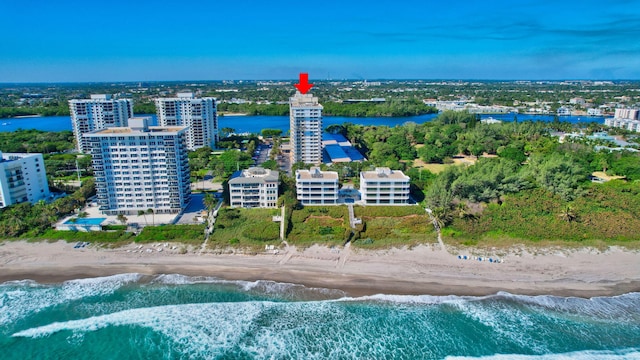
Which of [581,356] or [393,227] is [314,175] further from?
[581,356]

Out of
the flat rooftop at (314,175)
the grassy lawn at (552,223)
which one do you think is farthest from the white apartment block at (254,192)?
the grassy lawn at (552,223)

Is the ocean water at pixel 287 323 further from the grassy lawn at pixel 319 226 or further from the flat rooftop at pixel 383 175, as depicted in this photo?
the flat rooftop at pixel 383 175

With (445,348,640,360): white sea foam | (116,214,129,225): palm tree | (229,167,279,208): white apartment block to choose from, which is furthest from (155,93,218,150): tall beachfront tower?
(445,348,640,360): white sea foam

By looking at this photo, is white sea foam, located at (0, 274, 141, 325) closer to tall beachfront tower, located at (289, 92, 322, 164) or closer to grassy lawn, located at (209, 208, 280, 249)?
grassy lawn, located at (209, 208, 280, 249)

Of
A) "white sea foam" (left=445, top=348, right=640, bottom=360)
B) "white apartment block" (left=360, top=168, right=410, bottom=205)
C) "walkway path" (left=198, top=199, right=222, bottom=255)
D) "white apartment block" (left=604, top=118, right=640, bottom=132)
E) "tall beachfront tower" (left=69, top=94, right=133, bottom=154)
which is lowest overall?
"white sea foam" (left=445, top=348, right=640, bottom=360)

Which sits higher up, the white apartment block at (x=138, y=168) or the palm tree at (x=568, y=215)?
the white apartment block at (x=138, y=168)
